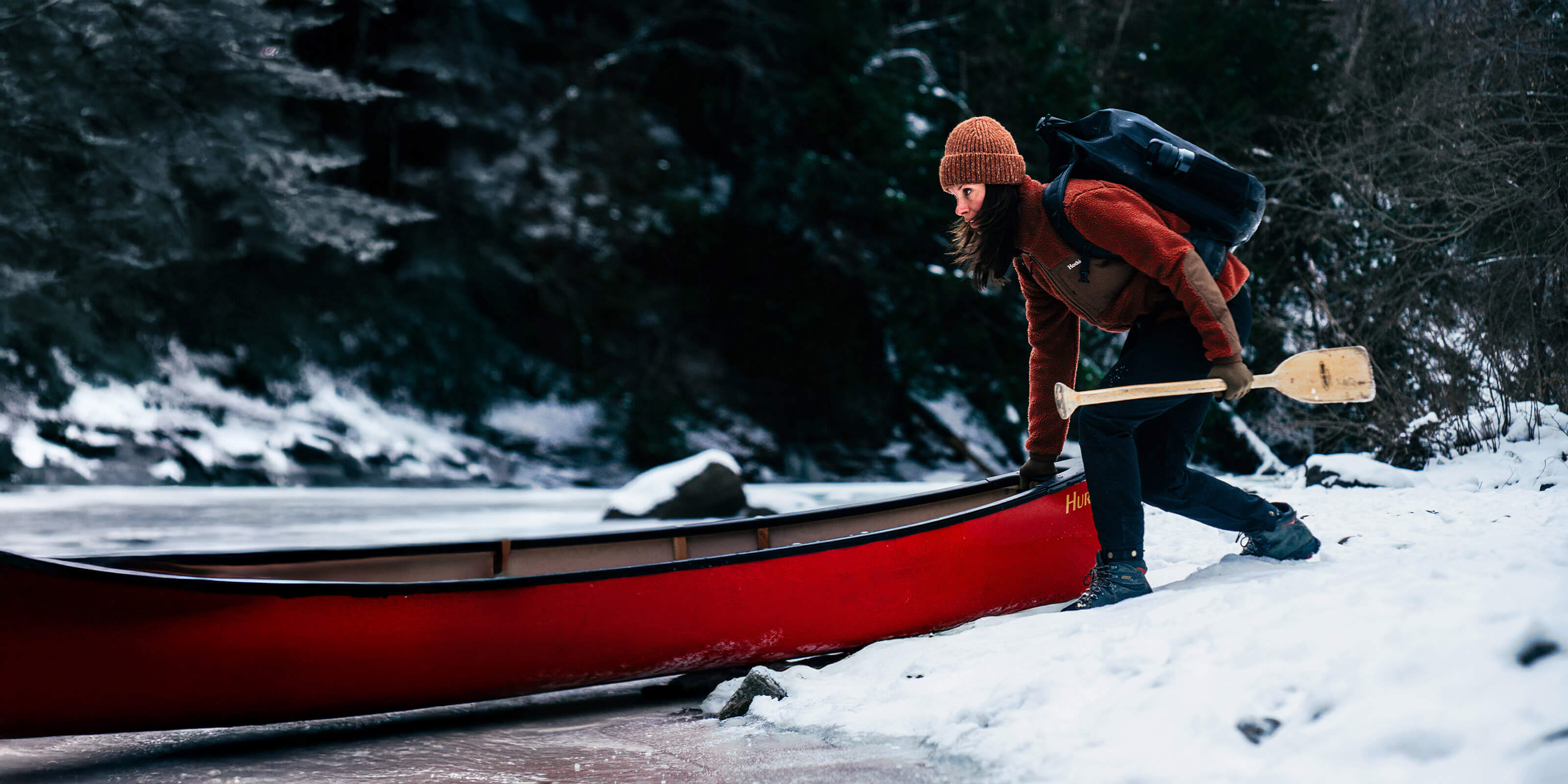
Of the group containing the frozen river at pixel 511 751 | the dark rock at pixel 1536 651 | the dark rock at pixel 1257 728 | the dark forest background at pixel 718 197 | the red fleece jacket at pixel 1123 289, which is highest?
the dark forest background at pixel 718 197

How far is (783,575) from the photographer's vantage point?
327cm

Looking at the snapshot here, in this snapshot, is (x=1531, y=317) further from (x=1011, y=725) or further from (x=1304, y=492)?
(x=1011, y=725)

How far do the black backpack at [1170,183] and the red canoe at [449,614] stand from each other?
1.02 m

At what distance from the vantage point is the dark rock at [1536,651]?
1783 mm

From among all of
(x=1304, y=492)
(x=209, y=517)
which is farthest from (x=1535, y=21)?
(x=209, y=517)

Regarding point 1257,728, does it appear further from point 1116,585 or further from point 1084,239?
point 1084,239

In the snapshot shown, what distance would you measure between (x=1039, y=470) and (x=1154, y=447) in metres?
0.53

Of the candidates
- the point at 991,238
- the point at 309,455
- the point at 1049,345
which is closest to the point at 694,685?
the point at 1049,345

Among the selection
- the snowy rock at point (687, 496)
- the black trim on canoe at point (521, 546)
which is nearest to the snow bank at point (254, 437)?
the snowy rock at point (687, 496)

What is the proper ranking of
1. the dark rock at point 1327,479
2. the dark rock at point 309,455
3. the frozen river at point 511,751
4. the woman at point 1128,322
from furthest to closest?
the dark rock at point 309,455 < the dark rock at point 1327,479 < the woman at point 1128,322 < the frozen river at point 511,751

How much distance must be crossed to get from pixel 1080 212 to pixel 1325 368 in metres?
0.94

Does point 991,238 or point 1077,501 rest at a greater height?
point 991,238

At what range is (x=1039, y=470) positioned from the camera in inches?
141

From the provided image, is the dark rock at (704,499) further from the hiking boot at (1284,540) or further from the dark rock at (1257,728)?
the dark rock at (1257,728)
